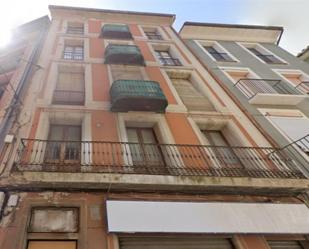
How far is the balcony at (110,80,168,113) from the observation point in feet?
27.4

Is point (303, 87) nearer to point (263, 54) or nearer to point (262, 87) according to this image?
point (262, 87)

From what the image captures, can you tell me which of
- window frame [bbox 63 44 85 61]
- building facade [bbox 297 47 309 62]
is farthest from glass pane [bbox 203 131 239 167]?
building facade [bbox 297 47 309 62]

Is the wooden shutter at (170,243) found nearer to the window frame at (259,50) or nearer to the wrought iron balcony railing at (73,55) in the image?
the wrought iron balcony railing at (73,55)

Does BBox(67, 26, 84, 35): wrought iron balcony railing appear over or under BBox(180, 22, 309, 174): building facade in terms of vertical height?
over

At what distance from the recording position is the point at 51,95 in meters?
8.78

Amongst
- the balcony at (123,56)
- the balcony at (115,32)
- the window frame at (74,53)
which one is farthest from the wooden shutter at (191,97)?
the window frame at (74,53)

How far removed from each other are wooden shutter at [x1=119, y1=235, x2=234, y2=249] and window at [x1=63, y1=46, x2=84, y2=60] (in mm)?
8153

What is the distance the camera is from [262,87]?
11.0 metres

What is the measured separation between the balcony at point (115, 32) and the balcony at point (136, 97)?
524 centimetres

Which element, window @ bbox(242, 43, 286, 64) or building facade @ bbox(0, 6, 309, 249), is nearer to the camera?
building facade @ bbox(0, 6, 309, 249)

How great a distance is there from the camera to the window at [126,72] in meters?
10.5

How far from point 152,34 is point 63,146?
9748 millimetres

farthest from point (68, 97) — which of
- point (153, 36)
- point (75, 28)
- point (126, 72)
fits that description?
point (153, 36)

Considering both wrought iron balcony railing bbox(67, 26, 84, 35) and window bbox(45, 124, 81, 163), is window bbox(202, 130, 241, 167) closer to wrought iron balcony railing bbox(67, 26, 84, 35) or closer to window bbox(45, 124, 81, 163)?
window bbox(45, 124, 81, 163)
